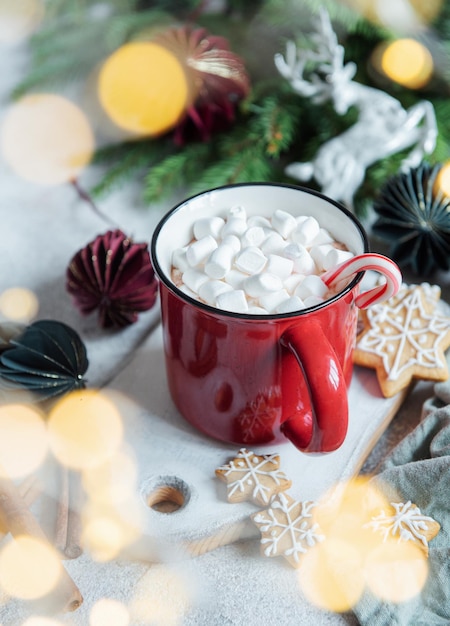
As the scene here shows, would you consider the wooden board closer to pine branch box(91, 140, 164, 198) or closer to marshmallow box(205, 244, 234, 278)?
marshmallow box(205, 244, 234, 278)

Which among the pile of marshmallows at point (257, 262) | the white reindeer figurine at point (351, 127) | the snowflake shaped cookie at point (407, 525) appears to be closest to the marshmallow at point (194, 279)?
the pile of marshmallows at point (257, 262)

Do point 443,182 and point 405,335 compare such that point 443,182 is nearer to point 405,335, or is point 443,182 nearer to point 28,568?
point 405,335

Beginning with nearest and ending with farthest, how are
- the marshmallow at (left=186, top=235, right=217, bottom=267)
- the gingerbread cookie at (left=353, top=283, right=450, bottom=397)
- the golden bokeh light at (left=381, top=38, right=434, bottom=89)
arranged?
the marshmallow at (left=186, top=235, right=217, bottom=267) < the gingerbread cookie at (left=353, top=283, right=450, bottom=397) < the golden bokeh light at (left=381, top=38, right=434, bottom=89)

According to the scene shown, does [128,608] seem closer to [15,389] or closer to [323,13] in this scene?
[15,389]

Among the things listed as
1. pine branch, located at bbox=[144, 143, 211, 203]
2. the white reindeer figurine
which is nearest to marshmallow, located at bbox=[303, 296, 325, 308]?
the white reindeer figurine

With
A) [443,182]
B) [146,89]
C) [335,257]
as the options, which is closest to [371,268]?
[335,257]

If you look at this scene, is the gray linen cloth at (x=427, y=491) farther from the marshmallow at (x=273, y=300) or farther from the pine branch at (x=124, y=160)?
the pine branch at (x=124, y=160)

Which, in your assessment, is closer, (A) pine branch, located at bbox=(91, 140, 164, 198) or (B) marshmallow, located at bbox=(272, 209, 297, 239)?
(B) marshmallow, located at bbox=(272, 209, 297, 239)
